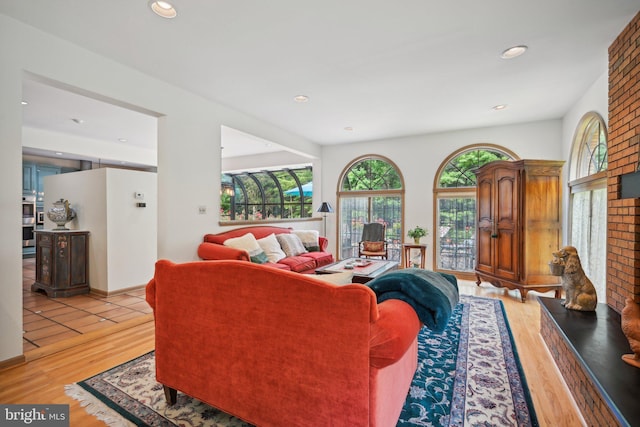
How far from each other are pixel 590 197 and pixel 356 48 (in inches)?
128

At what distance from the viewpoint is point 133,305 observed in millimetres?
3715

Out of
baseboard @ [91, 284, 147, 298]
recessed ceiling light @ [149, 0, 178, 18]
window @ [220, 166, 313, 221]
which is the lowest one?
baseboard @ [91, 284, 147, 298]

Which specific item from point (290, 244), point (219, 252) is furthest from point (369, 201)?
point (219, 252)

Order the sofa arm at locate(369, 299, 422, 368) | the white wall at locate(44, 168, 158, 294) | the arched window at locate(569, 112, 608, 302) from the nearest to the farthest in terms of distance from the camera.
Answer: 1. the sofa arm at locate(369, 299, 422, 368)
2. the arched window at locate(569, 112, 608, 302)
3. the white wall at locate(44, 168, 158, 294)

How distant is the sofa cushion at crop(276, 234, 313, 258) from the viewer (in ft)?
15.6

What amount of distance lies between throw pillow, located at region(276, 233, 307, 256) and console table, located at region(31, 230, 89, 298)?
2.77 m

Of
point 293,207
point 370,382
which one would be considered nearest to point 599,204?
→ point 370,382

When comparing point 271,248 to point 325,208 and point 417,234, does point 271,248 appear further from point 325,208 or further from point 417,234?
point 417,234

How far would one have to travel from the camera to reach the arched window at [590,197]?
3180 millimetres

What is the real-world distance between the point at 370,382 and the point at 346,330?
24 centimetres

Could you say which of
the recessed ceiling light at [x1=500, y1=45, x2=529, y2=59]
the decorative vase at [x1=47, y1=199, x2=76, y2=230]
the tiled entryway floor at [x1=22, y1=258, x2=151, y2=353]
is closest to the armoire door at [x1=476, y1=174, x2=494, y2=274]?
the recessed ceiling light at [x1=500, y1=45, x2=529, y2=59]

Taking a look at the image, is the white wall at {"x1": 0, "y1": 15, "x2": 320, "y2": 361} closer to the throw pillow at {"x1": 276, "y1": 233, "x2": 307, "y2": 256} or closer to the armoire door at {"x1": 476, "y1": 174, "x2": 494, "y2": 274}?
the throw pillow at {"x1": 276, "y1": 233, "x2": 307, "y2": 256}

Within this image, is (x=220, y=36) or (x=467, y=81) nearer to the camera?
(x=220, y=36)

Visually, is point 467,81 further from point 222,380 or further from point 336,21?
point 222,380
